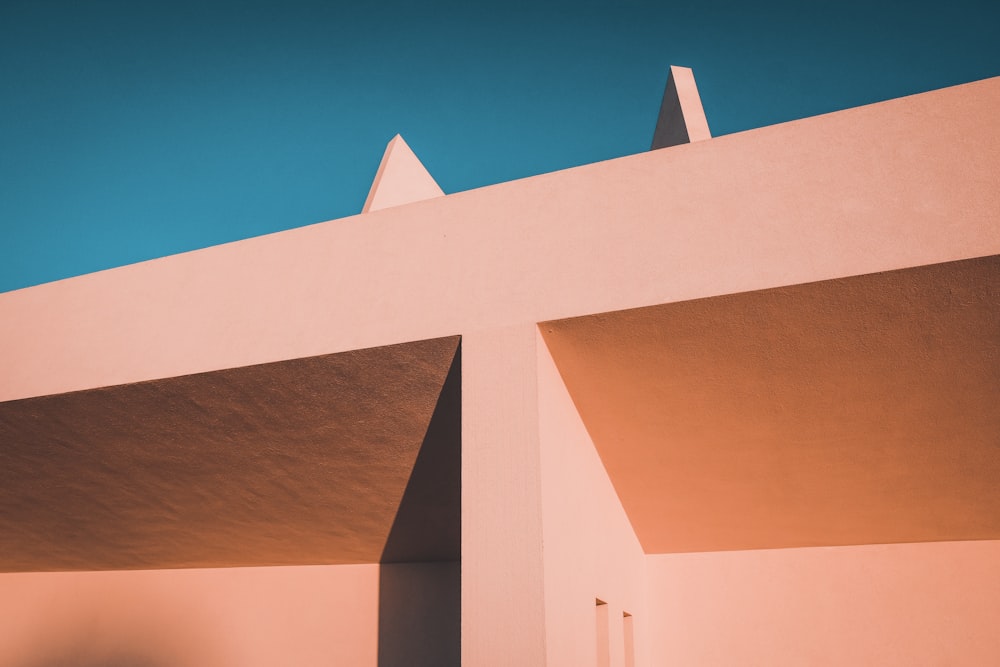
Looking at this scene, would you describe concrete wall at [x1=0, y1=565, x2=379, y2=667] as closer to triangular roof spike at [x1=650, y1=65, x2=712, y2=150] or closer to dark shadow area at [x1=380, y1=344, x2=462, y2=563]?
dark shadow area at [x1=380, y1=344, x2=462, y2=563]

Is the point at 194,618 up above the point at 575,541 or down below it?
below

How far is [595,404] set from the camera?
4.44 metres

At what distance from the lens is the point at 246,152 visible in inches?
412

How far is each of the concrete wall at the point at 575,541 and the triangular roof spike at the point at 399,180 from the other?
4.36 m

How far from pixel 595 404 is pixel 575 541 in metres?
0.95

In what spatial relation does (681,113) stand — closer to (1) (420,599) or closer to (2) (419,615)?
(1) (420,599)

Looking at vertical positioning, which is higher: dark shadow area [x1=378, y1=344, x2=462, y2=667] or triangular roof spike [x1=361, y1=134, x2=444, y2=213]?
triangular roof spike [x1=361, y1=134, x2=444, y2=213]

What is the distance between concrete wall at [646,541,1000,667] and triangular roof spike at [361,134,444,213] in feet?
18.0

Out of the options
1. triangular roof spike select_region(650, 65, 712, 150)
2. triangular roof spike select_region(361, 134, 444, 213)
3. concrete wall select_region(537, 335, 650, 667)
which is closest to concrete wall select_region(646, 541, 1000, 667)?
concrete wall select_region(537, 335, 650, 667)

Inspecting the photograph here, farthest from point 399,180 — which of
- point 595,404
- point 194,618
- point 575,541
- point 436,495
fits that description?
point 194,618

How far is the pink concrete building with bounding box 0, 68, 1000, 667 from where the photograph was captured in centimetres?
328

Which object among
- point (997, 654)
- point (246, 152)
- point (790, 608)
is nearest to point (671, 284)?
point (790, 608)

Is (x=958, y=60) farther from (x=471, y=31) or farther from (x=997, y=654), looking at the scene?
(x=997, y=654)

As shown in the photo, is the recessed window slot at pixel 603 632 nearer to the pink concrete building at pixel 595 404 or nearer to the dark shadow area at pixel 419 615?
the pink concrete building at pixel 595 404
